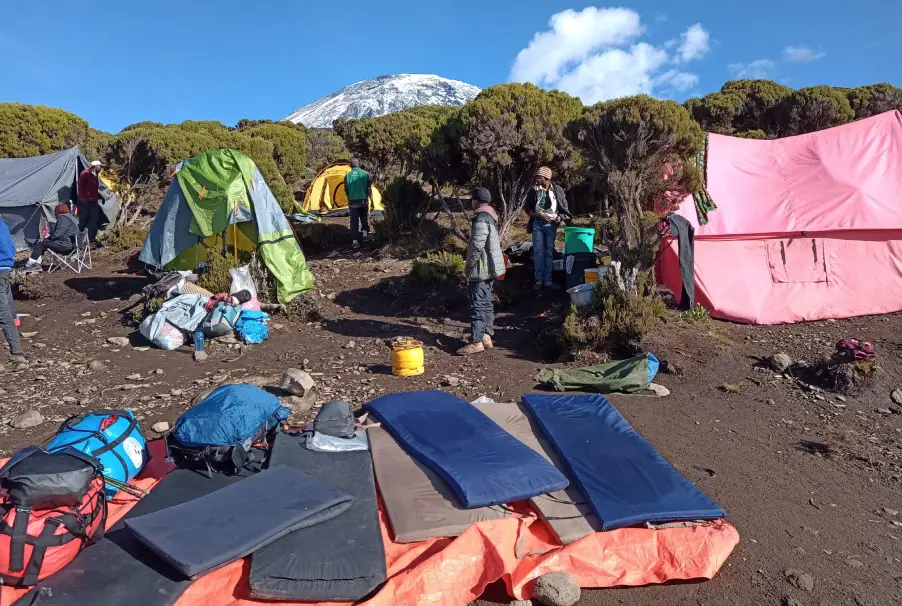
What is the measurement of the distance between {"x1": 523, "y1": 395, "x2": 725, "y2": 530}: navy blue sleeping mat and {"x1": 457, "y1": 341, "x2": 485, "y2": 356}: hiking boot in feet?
6.49

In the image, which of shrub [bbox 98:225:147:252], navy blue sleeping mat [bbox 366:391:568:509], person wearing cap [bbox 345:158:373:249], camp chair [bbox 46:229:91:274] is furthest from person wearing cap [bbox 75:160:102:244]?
navy blue sleeping mat [bbox 366:391:568:509]

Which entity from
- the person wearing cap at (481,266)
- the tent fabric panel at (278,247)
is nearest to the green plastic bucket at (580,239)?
the person wearing cap at (481,266)

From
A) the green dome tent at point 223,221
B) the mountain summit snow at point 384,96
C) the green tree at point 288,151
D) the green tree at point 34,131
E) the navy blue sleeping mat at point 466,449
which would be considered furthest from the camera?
the mountain summit snow at point 384,96

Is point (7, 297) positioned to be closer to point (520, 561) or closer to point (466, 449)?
point (466, 449)

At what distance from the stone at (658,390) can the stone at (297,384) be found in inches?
120

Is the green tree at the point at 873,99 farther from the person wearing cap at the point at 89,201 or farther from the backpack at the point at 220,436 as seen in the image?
the person wearing cap at the point at 89,201

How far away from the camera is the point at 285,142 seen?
20.2 meters

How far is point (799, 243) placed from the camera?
687 centimetres

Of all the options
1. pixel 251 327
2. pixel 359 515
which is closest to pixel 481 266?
pixel 251 327

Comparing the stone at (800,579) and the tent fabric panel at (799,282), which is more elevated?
the tent fabric panel at (799,282)

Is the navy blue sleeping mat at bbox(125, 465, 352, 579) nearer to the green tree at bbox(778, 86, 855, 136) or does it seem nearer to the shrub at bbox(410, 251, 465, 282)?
the shrub at bbox(410, 251, 465, 282)

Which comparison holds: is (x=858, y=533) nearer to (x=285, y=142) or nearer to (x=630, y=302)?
(x=630, y=302)

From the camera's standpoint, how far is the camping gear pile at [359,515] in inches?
101

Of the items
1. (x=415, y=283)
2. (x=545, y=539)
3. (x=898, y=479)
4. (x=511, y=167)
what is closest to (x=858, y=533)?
(x=898, y=479)
